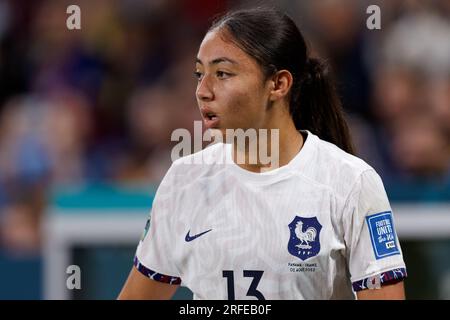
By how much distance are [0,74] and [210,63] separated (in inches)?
159

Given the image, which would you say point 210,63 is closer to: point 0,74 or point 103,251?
point 103,251

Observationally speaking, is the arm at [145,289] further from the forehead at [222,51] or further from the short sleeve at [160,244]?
the forehead at [222,51]

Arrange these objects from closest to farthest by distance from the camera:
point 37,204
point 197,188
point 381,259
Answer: point 381,259 → point 197,188 → point 37,204

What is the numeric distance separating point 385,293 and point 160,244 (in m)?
0.63

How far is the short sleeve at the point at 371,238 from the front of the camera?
95.7 inches

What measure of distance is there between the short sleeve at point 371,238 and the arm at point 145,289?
0.55 metres

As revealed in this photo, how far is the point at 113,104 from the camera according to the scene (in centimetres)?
598

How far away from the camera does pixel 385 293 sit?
2430 mm

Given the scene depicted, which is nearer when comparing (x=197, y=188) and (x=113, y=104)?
(x=197, y=188)

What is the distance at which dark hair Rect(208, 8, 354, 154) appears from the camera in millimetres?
2516

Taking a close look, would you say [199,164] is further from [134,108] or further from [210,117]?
[134,108]

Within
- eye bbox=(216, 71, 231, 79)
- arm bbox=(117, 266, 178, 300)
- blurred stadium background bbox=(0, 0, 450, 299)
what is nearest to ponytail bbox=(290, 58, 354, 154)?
eye bbox=(216, 71, 231, 79)

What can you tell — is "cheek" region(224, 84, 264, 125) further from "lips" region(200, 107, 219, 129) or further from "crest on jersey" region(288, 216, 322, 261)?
"crest on jersey" region(288, 216, 322, 261)
